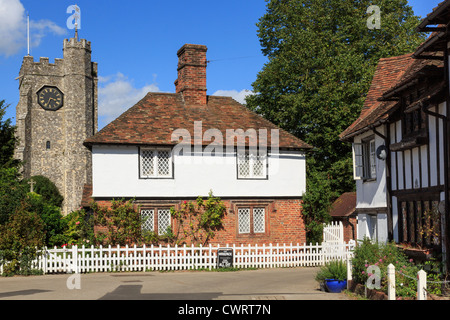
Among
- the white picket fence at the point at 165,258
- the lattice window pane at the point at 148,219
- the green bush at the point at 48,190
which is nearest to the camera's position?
the white picket fence at the point at 165,258

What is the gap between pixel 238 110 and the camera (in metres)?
28.2

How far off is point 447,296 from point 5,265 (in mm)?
15079

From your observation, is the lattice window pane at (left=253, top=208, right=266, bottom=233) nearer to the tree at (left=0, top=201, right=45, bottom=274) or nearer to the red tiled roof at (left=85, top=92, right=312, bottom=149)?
the red tiled roof at (left=85, top=92, right=312, bottom=149)

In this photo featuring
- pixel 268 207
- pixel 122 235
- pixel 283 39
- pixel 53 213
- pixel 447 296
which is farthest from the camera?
pixel 283 39

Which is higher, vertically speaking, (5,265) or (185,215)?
(185,215)

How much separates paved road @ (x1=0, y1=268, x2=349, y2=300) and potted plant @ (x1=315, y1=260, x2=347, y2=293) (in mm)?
344

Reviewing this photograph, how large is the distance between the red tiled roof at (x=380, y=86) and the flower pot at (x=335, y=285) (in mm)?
6175

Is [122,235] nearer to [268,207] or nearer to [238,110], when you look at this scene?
[268,207]

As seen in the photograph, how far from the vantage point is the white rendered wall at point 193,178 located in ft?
78.3

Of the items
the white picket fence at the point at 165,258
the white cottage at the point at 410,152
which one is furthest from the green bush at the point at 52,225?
the white cottage at the point at 410,152

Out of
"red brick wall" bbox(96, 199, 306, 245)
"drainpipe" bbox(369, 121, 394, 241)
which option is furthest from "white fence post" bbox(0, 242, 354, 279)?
"drainpipe" bbox(369, 121, 394, 241)

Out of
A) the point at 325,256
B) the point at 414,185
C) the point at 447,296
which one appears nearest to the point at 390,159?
the point at 414,185

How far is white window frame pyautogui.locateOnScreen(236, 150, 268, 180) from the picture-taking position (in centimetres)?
2552

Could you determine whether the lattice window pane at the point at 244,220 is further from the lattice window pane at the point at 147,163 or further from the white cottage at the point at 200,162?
the lattice window pane at the point at 147,163
